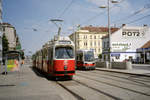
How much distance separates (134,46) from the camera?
5297cm

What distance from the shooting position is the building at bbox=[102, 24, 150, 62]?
2019 inches

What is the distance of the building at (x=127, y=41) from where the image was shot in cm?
5128

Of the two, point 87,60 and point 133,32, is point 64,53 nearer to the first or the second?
point 87,60

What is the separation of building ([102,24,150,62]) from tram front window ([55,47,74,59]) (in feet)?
124

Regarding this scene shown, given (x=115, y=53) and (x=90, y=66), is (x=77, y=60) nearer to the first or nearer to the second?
(x=90, y=66)

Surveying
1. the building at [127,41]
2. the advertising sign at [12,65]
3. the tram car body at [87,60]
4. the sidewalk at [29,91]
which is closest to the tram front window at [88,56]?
the tram car body at [87,60]

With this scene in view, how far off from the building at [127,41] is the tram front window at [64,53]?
124 feet

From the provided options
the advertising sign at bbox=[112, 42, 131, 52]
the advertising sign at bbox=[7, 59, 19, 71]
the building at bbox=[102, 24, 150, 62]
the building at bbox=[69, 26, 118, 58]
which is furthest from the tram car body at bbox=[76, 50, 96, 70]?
the building at bbox=[69, 26, 118, 58]

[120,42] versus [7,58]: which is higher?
[120,42]

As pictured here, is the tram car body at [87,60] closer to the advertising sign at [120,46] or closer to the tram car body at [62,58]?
the tram car body at [62,58]

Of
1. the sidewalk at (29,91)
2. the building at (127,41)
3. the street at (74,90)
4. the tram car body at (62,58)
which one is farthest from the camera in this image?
the building at (127,41)

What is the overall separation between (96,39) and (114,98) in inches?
3033

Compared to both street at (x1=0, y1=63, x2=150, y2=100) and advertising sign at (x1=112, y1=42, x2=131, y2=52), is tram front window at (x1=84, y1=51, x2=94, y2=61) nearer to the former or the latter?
street at (x1=0, y1=63, x2=150, y2=100)

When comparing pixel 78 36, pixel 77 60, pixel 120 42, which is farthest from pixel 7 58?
pixel 78 36
